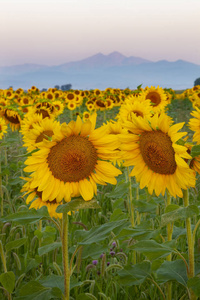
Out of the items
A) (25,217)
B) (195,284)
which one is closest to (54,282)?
(25,217)

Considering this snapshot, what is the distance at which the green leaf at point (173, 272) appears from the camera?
7.53 ft

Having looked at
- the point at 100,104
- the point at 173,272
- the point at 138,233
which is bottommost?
the point at 173,272

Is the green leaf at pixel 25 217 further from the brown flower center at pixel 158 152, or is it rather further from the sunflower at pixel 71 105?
the sunflower at pixel 71 105

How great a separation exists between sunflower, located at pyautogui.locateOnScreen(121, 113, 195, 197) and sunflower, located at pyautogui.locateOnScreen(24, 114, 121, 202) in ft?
0.91

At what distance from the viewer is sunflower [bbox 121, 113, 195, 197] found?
2089mm

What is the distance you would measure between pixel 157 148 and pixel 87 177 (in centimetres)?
48

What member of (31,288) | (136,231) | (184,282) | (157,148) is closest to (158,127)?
(157,148)

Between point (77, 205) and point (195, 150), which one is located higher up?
point (195, 150)

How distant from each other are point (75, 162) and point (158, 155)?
54 cm

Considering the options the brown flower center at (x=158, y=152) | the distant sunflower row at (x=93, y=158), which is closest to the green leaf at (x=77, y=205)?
the distant sunflower row at (x=93, y=158)

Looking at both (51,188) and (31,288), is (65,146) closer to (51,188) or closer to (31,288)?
(51,188)

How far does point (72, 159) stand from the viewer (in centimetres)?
199

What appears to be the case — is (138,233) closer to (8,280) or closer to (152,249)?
(152,249)

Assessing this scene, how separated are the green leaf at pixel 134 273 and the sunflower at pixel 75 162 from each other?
0.80 m
